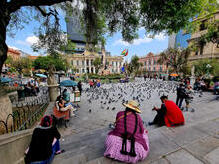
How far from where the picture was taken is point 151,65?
51875mm

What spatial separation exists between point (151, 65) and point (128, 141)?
183ft

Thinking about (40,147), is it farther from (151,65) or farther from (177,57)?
(151,65)

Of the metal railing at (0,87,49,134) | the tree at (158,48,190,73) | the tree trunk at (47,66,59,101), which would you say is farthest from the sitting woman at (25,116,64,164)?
the tree at (158,48,190,73)

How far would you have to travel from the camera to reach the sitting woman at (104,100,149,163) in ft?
5.99

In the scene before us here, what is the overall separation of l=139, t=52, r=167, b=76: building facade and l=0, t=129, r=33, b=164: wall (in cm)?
5112

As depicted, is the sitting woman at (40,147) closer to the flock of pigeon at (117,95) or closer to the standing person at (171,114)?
the standing person at (171,114)

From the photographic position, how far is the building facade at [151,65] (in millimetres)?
47406

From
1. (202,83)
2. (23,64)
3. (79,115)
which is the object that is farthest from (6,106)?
(23,64)

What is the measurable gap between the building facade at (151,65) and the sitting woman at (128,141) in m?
50.1

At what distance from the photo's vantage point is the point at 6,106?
318 centimetres

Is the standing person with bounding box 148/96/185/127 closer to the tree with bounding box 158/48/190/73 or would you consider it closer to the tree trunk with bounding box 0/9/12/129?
the tree trunk with bounding box 0/9/12/129

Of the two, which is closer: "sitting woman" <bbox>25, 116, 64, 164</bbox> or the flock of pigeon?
"sitting woman" <bbox>25, 116, 64, 164</bbox>

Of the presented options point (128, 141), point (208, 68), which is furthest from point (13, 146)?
point (208, 68)

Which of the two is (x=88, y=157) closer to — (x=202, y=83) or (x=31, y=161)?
(x=31, y=161)
